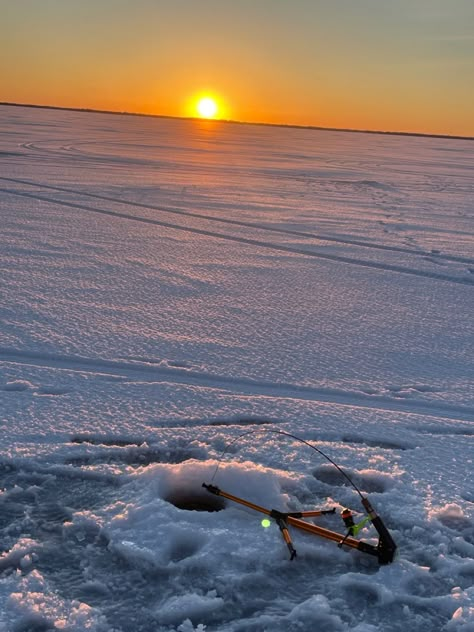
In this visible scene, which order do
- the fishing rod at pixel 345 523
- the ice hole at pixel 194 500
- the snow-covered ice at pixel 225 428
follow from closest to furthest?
the snow-covered ice at pixel 225 428 < the fishing rod at pixel 345 523 < the ice hole at pixel 194 500

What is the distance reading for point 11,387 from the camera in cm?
327

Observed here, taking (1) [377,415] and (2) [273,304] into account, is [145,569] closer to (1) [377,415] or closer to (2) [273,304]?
(1) [377,415]

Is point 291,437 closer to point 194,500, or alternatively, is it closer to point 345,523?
point 194,500

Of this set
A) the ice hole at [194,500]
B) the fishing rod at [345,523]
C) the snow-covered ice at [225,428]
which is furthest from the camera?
the ice hole at [194,500]

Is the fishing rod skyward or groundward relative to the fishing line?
groundward

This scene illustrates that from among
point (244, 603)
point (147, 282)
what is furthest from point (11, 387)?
point (147, 282)

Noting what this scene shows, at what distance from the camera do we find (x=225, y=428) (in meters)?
2.99

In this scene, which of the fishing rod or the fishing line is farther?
the fishing line

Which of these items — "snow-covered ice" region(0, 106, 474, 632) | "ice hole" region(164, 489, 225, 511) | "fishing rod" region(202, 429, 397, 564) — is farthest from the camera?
"ice hole" region(164, 489, 225, 511)

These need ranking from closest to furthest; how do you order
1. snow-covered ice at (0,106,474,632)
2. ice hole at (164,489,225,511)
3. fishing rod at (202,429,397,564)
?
snow-covered ice at (0,106,474,632)
fishing rod at (202,429,397,564)
ice hole at (164,489,225,511)

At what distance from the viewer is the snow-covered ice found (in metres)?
1.96

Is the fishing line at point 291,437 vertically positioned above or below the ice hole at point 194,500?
above

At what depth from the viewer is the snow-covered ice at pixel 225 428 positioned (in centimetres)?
196

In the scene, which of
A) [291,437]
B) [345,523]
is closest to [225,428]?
[291,437]
